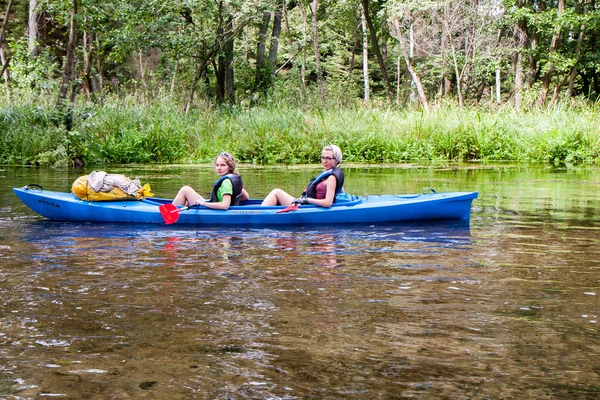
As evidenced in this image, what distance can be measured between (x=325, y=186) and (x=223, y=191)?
3.51 feet

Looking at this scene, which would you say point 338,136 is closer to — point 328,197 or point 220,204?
point 328,197

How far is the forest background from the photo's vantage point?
47.7 feet

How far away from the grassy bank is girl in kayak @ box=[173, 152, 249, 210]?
293 inches

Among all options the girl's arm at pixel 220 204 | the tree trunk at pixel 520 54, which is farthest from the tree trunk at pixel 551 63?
the girl's arm at pixel 220 204

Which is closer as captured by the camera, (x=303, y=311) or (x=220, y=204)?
(x=303, y=311)

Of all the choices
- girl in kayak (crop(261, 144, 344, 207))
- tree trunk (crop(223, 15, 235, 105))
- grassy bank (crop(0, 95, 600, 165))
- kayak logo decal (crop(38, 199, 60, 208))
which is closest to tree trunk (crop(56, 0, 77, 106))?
grassy bank (crop(0, 95, 600, 165))

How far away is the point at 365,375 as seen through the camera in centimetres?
293

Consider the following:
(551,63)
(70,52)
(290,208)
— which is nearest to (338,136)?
(70,52)

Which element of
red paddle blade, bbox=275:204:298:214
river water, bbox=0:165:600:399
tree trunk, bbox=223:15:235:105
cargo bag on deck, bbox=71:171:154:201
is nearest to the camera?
river water, bbox=0:165:600:399

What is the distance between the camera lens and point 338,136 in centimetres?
1510

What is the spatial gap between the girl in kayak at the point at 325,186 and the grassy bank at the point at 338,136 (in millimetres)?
7394

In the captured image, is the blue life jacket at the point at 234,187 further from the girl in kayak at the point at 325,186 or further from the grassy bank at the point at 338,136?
the grassy bank at the point at 338,136

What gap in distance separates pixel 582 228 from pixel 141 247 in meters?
4.17

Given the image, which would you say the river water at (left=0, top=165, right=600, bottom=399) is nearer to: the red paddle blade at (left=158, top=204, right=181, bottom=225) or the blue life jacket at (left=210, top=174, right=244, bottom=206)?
the red paddle blade at (left=158, top=204, right=181, bottom=225)
